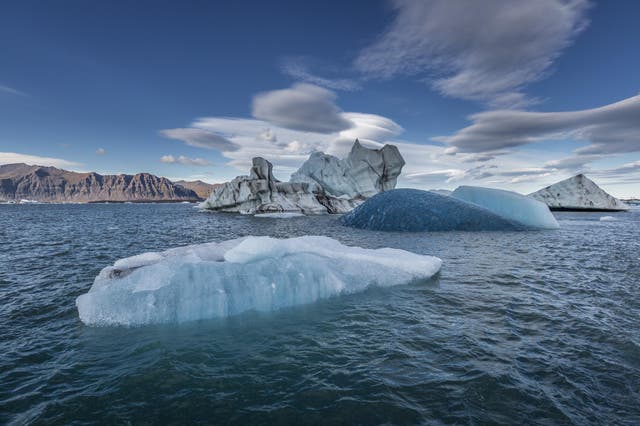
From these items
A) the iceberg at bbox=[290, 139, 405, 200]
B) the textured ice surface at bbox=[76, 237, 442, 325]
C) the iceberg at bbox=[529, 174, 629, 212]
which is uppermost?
the iceberg at bbox=[290, 139, 405, 200]

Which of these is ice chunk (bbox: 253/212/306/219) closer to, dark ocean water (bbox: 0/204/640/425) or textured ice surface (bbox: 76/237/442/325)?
textured ice surface (bbox: 76/237/442/325)

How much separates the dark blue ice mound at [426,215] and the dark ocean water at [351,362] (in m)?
14.9

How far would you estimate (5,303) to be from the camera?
7.01 meters

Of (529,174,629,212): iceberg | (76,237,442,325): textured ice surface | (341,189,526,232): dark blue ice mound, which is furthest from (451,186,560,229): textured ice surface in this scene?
(529,174,629,212): iceberg

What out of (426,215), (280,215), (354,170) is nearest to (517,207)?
(426,215)

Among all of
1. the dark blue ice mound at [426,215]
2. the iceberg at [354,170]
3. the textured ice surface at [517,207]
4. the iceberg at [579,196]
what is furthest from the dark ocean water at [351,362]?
the iceberg at [579,196]

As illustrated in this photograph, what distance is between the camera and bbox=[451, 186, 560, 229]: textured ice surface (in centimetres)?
2378

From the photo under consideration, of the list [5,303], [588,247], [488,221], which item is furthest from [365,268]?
[488,221]

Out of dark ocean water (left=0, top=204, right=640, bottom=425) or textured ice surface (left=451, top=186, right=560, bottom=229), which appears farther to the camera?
textured ice surface (left=451, top=186, right=560, bottom=229)

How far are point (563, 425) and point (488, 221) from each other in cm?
2189

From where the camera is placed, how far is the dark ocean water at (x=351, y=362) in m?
3.25

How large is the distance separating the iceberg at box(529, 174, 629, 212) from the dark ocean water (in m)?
72.7

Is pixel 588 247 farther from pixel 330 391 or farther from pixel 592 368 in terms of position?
pixel 330 391

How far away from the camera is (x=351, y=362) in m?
4.26
